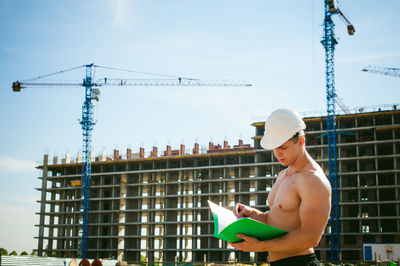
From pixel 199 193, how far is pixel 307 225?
96105 millimetres

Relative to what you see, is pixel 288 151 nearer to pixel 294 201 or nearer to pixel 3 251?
pixel 294 201

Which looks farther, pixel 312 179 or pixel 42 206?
pixel 42 206

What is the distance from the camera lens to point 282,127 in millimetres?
3559

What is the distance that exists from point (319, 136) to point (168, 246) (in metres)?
35.6

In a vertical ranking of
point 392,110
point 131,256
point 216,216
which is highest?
point 392,110

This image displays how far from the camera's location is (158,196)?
101 meters

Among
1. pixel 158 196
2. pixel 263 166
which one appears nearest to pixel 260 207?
pixel 263 166

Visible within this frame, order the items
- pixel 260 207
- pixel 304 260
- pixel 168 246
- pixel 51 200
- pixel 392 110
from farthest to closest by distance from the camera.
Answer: pixel 51 200
pixel 168 246
pixel 260 207
pixel 392 110
pixel 304 260

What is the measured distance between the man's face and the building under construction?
7854cm

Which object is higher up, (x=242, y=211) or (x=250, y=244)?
(x=242, y=211)

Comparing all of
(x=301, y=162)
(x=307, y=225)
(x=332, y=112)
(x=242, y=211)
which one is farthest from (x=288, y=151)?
(x=332, y=112)

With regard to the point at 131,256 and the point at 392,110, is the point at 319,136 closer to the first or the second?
the point at 392,110

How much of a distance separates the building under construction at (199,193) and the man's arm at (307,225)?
78.7 metres

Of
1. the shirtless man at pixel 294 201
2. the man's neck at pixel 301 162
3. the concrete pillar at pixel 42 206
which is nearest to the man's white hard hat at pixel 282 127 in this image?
the shirtless man at pixel 294 201
